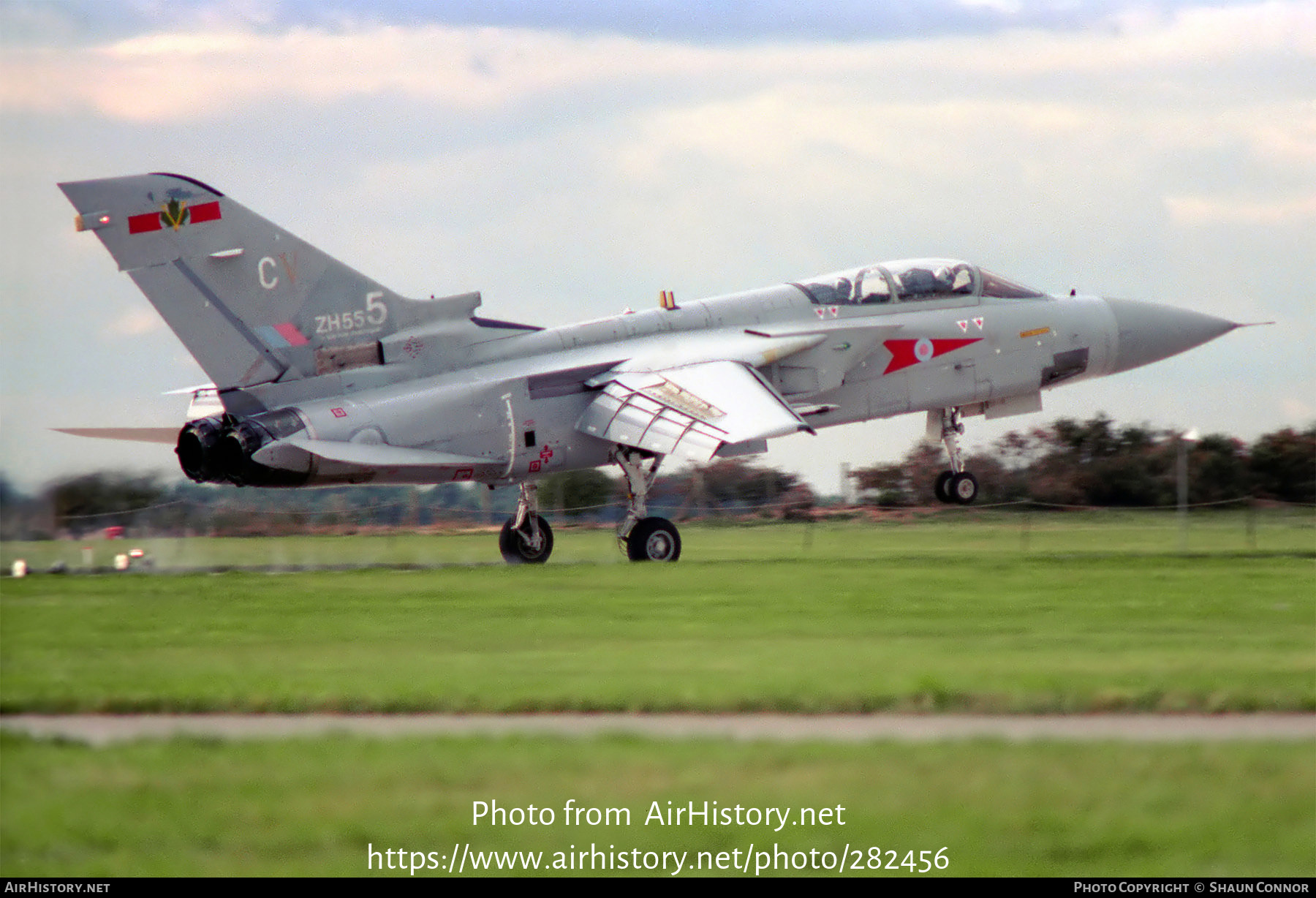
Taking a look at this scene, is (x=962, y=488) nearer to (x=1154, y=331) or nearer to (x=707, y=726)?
(x=1154, y=331)

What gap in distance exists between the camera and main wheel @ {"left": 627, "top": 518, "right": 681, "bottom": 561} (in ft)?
71.1

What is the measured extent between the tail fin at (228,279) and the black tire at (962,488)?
8743mm

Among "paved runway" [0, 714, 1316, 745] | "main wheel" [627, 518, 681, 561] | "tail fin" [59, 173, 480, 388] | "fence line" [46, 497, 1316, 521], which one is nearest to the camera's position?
Answer: "paved runway" [0, 714, 1316, 745]

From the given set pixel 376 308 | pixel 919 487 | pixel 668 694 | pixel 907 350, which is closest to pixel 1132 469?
pixel 919 487

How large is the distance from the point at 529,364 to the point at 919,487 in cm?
1378

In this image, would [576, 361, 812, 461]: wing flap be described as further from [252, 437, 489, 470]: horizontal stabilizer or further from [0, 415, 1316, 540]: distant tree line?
[0, 415, 1316, 540]: distant tree line

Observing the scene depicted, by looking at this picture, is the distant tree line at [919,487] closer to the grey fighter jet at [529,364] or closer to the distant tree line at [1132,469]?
the distant tree line at [1132,469]

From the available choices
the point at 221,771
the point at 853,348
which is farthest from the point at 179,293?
the point at 221,771

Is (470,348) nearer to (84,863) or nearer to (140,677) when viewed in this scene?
(140,677)

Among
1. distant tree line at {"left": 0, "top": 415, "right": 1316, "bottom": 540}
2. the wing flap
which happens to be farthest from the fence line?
the wing flap

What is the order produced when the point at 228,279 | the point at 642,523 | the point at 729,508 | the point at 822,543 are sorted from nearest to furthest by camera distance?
the point at 228,279, the point at 642,523, the point at 822,543, the point at 729,508

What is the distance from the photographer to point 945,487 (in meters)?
24.7

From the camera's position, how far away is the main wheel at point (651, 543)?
21656mm

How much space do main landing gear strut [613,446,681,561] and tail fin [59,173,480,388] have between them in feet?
11.4
